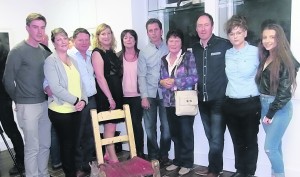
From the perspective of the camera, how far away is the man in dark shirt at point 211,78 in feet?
8.60

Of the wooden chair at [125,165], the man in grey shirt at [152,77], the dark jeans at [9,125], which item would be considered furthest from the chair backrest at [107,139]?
the dark jeans at [9,125]

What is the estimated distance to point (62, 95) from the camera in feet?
7.89

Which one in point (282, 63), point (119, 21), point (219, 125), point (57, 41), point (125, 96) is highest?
point (119, 21)

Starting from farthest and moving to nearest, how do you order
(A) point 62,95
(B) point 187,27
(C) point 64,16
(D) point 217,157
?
1. (C) point 64,16
2. (B) point 187,27
3. (D) point 217,157
4. (A) point 62,95

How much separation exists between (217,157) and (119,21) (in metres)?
1.98

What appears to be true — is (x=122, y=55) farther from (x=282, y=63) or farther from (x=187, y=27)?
(x=282, y=63)

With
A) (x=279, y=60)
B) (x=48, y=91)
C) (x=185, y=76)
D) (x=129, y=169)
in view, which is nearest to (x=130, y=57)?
(x=185, y=76)

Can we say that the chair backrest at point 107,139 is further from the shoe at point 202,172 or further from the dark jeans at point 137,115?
the shoe at point 202,172

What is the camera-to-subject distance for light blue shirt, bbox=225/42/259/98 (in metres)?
2.41

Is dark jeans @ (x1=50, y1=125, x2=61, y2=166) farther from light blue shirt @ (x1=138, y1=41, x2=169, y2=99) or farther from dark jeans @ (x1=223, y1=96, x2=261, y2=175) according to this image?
dark jeans @ (x1=223, y1=96, x2=261, y2=175)

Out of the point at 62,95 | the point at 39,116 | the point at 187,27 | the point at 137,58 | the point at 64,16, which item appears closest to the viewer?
the point at 62,95

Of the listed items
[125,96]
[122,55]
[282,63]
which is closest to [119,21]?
[122,55]

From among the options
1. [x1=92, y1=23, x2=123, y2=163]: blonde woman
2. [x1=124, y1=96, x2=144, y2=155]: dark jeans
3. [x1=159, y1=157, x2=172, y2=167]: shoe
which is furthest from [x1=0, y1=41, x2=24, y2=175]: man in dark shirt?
[x1=159, y1=157, x2=172, y2=167]: shoe

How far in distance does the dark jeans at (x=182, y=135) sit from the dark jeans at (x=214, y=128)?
0.16 metres
